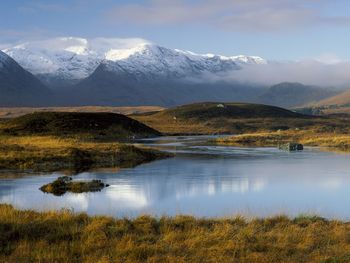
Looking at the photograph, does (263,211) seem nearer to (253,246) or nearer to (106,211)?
(106,211)

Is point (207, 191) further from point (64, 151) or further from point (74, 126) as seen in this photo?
point (74, 126)

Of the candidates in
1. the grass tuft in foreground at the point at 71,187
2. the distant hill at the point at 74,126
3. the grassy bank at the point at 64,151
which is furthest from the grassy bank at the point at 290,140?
the grass tuft in foreground at the point at 71,187

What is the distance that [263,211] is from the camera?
3098 cm

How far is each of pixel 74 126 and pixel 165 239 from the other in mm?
102250

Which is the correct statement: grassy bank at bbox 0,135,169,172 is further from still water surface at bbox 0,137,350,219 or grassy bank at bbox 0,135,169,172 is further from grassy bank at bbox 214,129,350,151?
grassy bank at bbox 214,129,350,151

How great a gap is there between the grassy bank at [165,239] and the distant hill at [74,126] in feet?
281

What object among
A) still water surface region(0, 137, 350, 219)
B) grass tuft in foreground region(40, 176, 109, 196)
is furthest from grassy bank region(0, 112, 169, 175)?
grass tuft in foreground region(40, 176, 109, 196)

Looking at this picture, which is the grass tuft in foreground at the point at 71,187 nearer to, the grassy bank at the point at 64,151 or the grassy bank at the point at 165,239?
the grassy bank at the point at 64,151

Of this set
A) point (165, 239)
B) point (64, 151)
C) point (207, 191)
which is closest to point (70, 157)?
point (64, 151)

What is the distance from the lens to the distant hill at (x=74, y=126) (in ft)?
373

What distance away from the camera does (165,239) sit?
64.1ft

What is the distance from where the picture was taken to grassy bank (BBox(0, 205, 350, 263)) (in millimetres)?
17297

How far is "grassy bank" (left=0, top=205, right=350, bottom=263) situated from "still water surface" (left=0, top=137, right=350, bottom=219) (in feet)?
19.9

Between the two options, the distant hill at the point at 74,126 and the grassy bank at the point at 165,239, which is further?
the distant hill at the point at 74,126
